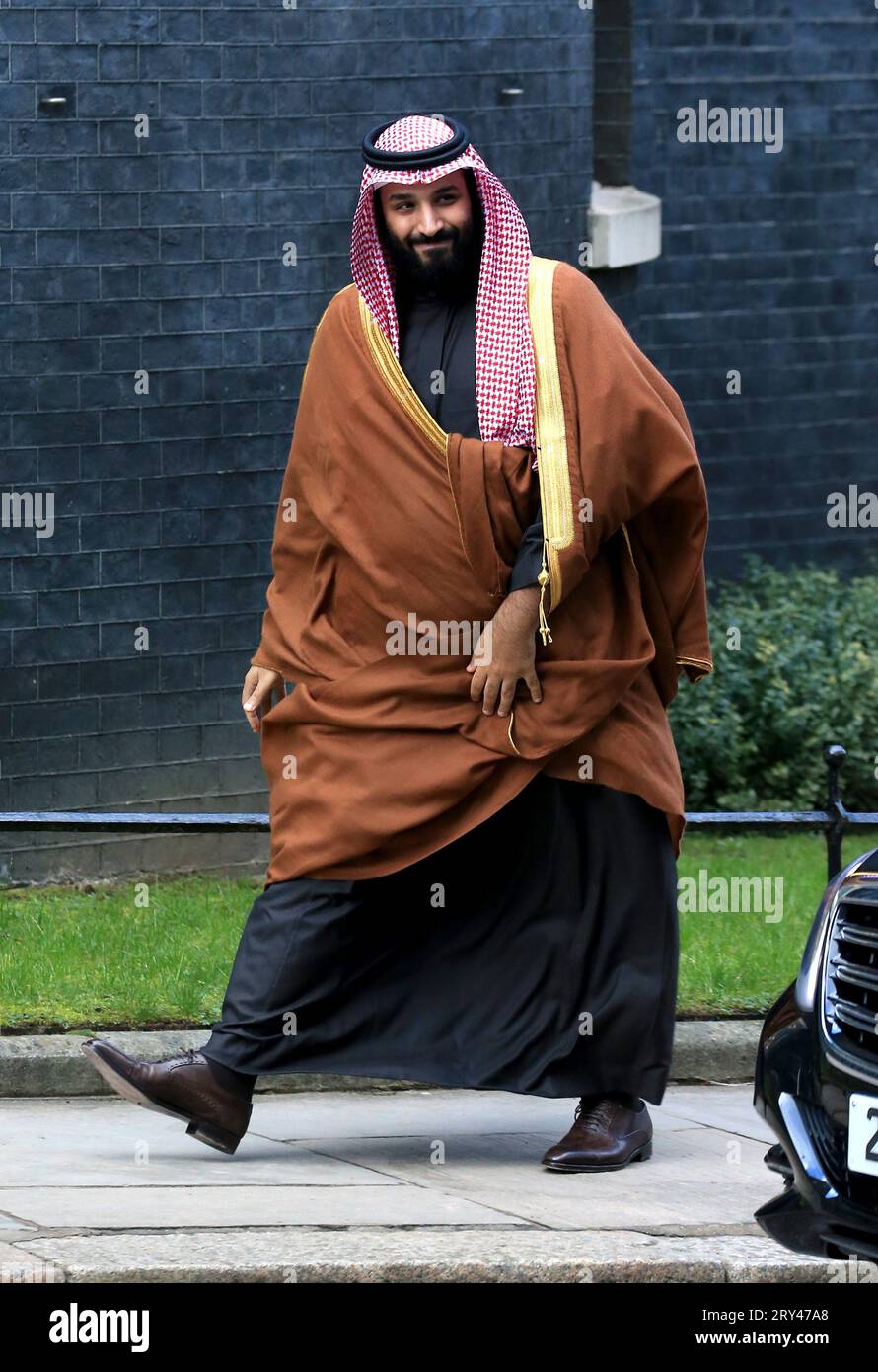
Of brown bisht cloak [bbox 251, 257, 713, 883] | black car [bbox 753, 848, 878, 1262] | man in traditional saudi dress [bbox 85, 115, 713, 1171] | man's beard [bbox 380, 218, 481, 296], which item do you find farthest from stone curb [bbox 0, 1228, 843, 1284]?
man's beard [bbox 380, 218, 481, 296]

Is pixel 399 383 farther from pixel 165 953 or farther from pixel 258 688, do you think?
pixel 165 953

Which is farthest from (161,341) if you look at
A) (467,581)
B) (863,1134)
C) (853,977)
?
(863,1134)

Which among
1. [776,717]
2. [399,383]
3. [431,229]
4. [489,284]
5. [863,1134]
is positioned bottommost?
[863,1134]

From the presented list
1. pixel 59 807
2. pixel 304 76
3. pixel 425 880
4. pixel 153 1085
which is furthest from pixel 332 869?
pixel 304 76

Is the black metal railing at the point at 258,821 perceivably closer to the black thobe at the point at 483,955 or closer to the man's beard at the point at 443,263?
the black thobe at the point at 483,955

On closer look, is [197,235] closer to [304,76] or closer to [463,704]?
[304,76]

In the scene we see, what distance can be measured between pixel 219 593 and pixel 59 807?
1.08 metres

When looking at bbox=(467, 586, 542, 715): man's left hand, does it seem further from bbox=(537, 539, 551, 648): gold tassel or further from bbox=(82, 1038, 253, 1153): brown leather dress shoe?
bbox=(82, 1038, 253, 1153): brown leather dress shoe

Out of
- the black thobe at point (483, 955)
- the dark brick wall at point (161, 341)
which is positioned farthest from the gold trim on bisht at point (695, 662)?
the dark brick wall at point (161, 341)

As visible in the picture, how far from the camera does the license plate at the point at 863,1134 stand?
14.8 feet

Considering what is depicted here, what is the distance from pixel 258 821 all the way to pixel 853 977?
3141 millimetres

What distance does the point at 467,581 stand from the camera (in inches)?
234

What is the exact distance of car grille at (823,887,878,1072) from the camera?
4680mm

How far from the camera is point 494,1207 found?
561 centimetres
